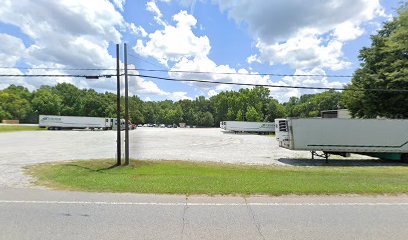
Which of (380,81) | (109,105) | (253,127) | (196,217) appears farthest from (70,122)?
(196,217)

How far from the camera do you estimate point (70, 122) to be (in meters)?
66.0

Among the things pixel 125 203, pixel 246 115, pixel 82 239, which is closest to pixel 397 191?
pixel 125 203

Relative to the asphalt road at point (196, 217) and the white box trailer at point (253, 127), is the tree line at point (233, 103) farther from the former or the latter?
the asphalt road at point (196, 217)

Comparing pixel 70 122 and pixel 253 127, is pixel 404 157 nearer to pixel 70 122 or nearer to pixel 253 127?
pixel 253 127

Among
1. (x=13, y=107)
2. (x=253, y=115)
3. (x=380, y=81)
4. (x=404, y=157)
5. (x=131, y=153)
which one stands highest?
(x=13, y=107)

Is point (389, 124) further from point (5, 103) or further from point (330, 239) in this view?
point (5, 103)

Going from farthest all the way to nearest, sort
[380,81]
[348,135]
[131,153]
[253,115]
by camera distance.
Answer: [253,115]
[380,81]
[131,153]
[348,135]

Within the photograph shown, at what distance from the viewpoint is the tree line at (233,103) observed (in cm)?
3538

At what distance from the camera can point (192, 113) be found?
132 metres

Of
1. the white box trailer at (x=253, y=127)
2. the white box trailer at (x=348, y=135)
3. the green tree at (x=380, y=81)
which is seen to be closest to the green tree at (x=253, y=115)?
the white box trailer at (x=253, y=127)

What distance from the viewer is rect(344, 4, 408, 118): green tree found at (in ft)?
103

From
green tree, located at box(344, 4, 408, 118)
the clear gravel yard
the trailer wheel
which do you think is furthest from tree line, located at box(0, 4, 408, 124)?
the clear gravel yard

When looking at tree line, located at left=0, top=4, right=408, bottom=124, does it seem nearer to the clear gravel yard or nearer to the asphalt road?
the clear gravel yard

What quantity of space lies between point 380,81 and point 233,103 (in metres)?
78.0
